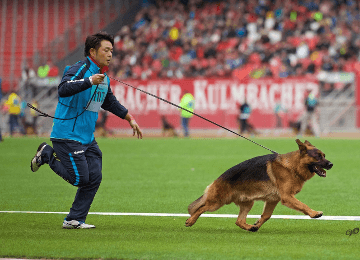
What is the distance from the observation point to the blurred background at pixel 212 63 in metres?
26.6

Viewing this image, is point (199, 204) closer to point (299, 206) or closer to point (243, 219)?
point (243, 219)

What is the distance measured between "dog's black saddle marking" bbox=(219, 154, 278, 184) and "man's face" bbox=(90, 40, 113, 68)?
1.84 metres

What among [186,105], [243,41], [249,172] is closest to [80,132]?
[249,172]

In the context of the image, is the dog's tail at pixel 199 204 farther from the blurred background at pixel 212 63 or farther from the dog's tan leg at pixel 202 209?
the blurred background at pixel 212 63

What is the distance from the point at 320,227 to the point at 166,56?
990 inches

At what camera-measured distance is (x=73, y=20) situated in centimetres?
3847

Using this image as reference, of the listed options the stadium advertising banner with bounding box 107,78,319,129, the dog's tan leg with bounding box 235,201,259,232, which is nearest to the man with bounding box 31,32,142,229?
the dog's tan leg with bounding box 235,201,259,232

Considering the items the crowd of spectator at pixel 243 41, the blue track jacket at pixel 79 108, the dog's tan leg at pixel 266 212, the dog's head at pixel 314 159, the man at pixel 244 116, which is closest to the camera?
the dog's head at pixel 314 159

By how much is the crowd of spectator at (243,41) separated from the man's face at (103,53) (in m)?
21.5

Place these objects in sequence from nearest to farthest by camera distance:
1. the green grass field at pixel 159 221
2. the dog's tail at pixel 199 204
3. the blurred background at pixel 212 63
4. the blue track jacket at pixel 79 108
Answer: the green grass field at pixel 159 221 < the blue track jacket at pixel 79 108 < the dog's tail at pixel 199 204 < the blurred background at pixel 212 63

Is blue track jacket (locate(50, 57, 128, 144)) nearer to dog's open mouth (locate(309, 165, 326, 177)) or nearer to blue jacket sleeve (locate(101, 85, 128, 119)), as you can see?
blue jacket sleeve (locate(101, 85, 128, 119))

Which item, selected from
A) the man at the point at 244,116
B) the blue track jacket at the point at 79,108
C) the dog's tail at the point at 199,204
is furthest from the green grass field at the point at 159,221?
the man at the point at 244,116

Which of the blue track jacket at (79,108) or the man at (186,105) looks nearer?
the blue track jacket at (79,108)

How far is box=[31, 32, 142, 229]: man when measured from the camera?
6672 mm
